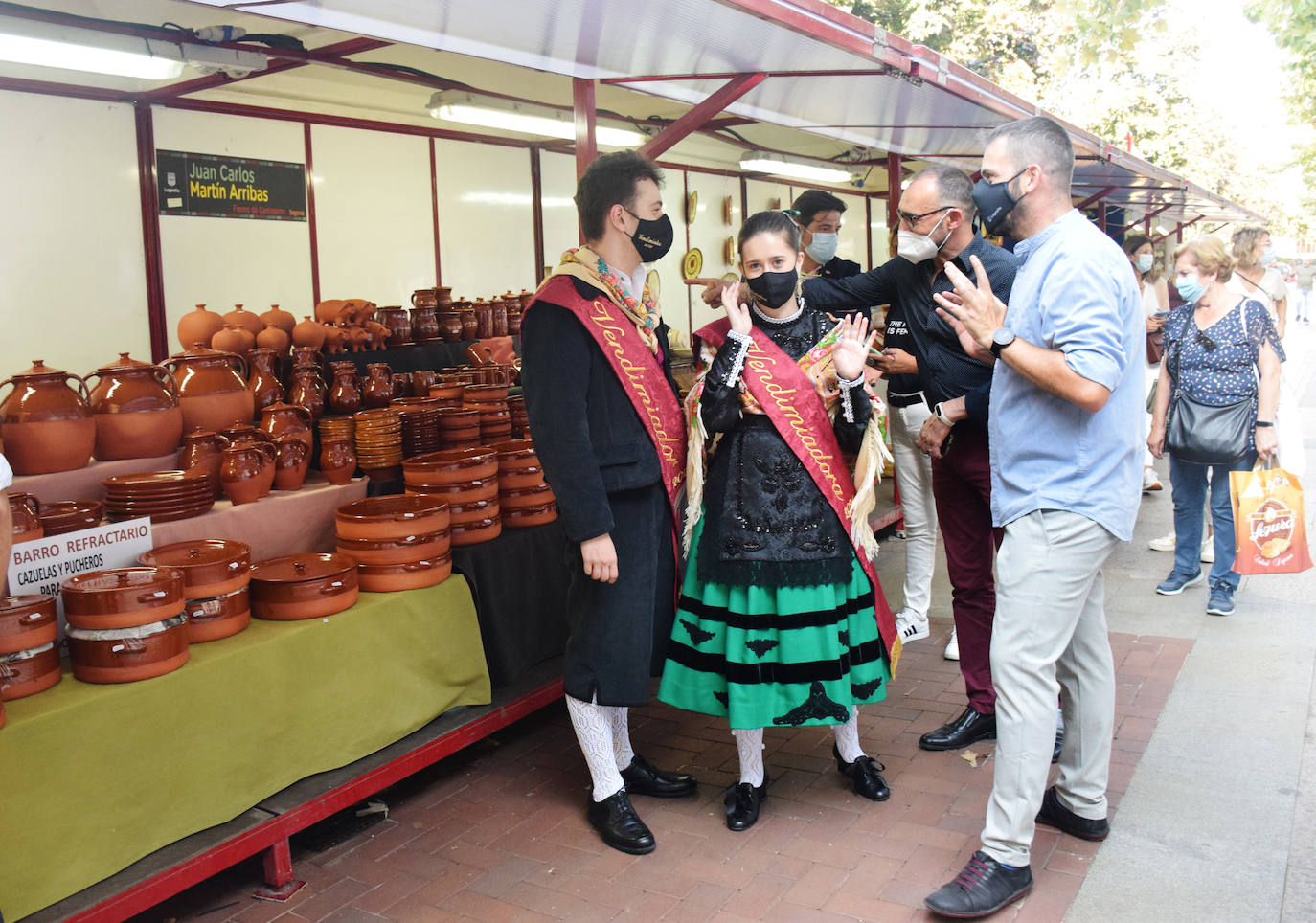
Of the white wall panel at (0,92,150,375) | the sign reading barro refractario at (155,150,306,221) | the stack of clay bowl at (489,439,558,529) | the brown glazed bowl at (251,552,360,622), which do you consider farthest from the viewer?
the sign reading barro refractario at (155,150,306,221)

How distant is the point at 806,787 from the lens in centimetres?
368

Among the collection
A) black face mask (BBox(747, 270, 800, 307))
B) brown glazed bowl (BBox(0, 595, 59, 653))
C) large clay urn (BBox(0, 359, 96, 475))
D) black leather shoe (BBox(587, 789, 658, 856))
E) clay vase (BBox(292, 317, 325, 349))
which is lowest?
black leather shoe (BBox(587, 789, 658, 856))

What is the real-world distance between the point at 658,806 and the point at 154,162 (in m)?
5.46

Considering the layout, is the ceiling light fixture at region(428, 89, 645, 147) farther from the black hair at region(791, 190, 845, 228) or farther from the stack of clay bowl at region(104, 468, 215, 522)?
the stack of clay bowl at region(104, 468, 215, 522)

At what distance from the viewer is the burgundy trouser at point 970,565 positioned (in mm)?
3846

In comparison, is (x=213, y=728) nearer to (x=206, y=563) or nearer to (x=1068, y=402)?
(x=206, y=563)

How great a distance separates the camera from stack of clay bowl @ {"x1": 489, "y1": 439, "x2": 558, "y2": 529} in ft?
13.8

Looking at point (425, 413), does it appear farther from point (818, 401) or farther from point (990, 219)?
point (990, 219)

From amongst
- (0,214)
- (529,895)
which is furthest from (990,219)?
(0,214)

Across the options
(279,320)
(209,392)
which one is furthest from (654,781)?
(279,320)

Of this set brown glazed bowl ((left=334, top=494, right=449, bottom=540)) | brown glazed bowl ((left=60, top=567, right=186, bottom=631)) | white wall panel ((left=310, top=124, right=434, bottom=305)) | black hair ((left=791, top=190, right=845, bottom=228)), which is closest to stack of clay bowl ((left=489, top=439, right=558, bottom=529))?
brown glazed bowl ((left=334, top=494, right=449, bottom=540))

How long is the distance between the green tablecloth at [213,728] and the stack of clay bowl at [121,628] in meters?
0.04

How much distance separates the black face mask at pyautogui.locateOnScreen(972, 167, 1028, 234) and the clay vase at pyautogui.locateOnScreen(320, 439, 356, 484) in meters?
2.49

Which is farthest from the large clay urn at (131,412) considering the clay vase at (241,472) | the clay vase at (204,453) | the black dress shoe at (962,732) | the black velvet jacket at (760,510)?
the black dress shoe at (962,732)
